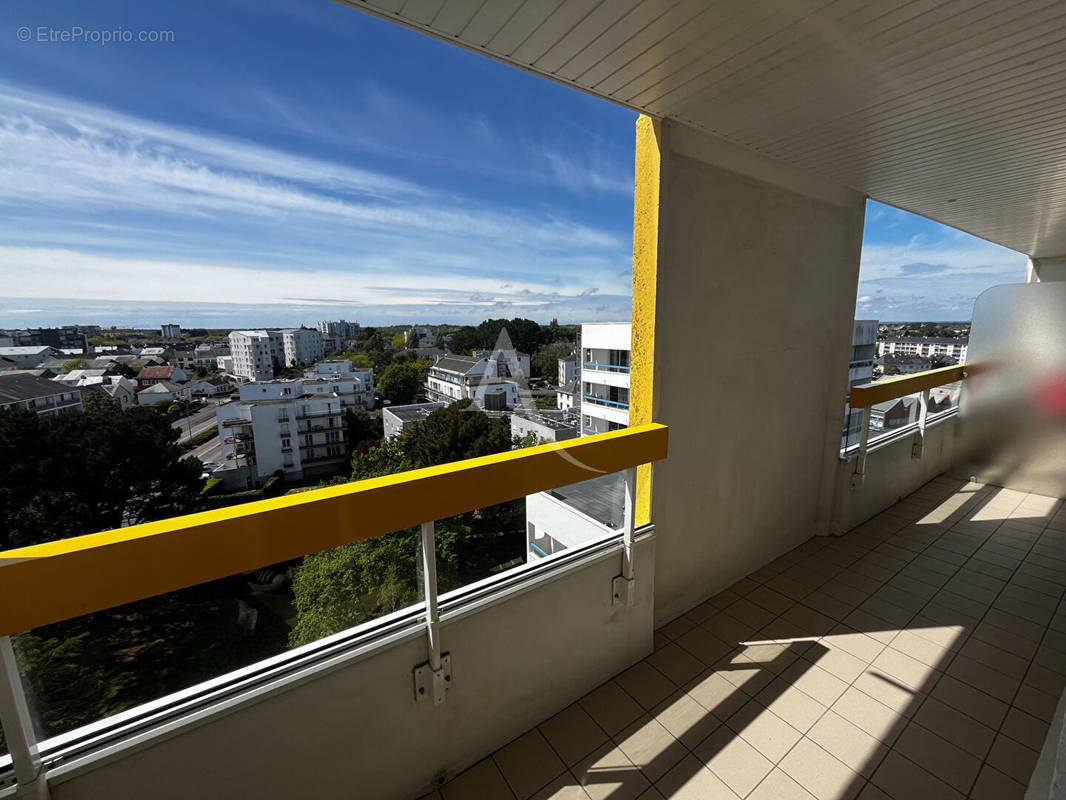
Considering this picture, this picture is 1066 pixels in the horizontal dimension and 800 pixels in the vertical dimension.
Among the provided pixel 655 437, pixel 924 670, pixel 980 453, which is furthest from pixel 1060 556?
pixel 655 437

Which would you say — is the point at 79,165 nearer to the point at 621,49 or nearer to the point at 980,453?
the point at 621,49

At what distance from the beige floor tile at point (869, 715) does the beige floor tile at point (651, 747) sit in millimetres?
890

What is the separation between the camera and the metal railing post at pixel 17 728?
976mm

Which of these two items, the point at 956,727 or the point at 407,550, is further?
the point at 956,727

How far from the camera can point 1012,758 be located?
1.80 meters

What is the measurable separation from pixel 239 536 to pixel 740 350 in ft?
9.04

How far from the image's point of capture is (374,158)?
1655 millimetres

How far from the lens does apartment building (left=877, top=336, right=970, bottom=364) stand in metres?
4.24

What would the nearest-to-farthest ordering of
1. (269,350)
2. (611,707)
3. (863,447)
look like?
(269,350) → (611,707) → (863,447)

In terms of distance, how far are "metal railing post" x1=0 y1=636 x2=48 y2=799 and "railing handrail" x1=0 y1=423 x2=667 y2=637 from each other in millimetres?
169

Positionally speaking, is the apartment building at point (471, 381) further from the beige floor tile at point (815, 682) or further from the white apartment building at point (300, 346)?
the beige floor tile at point (815, 682)

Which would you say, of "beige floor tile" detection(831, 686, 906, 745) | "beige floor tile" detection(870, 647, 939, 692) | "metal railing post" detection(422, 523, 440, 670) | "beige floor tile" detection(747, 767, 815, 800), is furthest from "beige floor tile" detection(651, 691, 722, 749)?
"metal railing post" detection(422, 523, 440, 670)

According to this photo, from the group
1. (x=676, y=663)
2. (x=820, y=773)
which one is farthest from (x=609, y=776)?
(x=820, y=773)

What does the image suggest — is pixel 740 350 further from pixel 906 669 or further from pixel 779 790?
pixel 779 790
